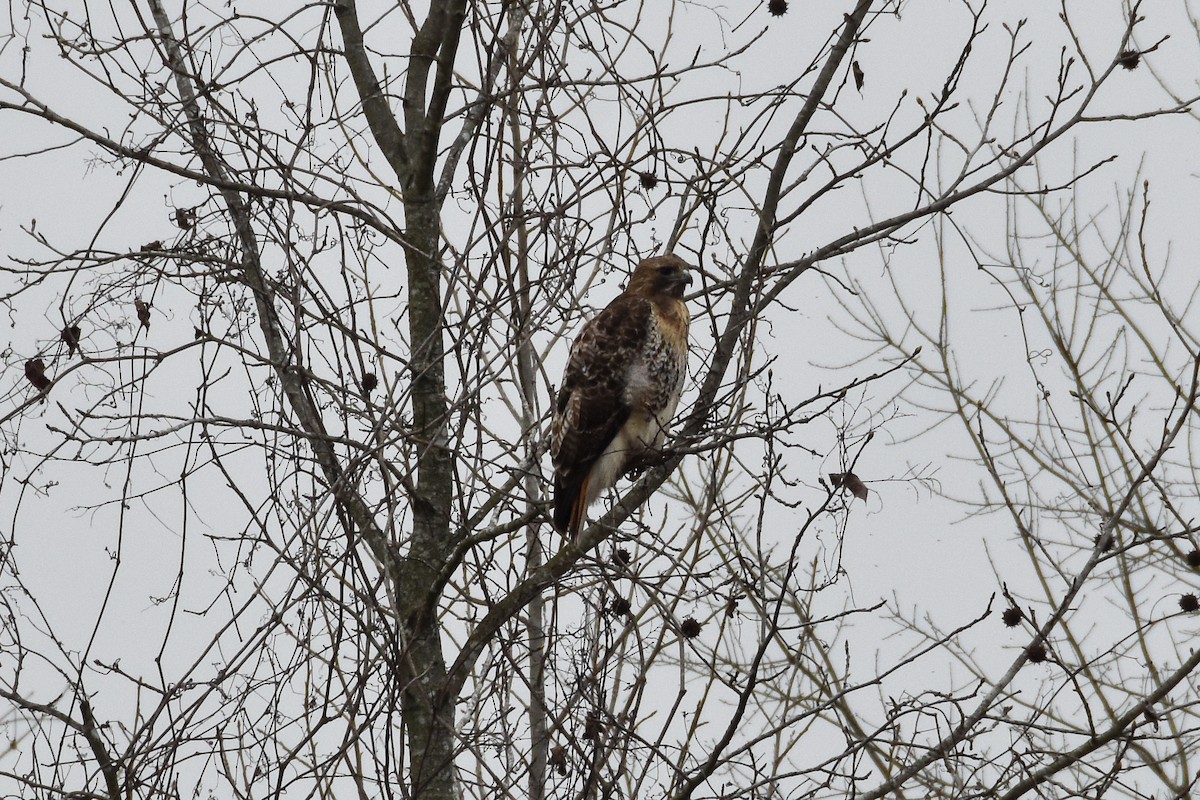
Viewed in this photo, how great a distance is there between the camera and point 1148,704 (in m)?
3.72

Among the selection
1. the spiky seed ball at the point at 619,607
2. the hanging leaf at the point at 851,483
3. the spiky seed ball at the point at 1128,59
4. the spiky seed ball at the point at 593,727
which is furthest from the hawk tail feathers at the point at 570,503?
the spiky seed ball at the point at 1128,59

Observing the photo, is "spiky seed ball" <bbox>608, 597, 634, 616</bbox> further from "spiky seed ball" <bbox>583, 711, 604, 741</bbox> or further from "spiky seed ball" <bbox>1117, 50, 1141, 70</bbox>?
"spiky seed ball" <bbox>1117, 50, 1141, 70</bbox>

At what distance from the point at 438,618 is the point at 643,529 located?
1038 mm

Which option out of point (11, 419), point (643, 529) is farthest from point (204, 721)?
point (643, 529)

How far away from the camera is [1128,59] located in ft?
13.5

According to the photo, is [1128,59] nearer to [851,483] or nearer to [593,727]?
[851,483]

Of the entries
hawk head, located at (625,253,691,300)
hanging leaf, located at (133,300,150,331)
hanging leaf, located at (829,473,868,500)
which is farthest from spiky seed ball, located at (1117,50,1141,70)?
hanging leaf, located at (133,300,150,331)

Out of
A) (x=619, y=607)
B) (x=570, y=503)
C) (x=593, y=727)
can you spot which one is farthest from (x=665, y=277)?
(x=593, y=727)

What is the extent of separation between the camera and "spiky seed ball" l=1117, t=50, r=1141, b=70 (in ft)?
13.1

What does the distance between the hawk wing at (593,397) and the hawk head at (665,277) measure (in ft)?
0.42

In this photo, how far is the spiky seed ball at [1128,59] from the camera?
3980 millimetres

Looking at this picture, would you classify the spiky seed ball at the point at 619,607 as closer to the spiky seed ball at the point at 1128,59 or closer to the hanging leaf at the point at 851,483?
the hanging leaf at the point at 851,483

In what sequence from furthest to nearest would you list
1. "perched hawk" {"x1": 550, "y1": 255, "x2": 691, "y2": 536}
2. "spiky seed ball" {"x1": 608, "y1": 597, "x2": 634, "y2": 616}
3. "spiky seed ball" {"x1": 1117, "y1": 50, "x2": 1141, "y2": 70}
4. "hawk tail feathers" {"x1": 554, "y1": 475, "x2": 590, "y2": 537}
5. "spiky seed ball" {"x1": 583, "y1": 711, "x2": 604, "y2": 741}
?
"perched hawk" {"x1": 550, "y1": 255, "x2": 691, "y2": 536} → "hawk tail feathers" {"x1": 554, "y1": 475, "x2": 590, "y2": 537} → "spiky seed ball" {"x1": 608, "y1": 597, "x2": 634, "y2": 616} → "spiky seed ball" {"x1": 1117, "y1": 50, "x2": 1141, "y2": 70} → "spiky seed ball" {"x1": 583, "y1": 711, "x2": 604, "y2": 741}

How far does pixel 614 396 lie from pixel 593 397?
83 mm
